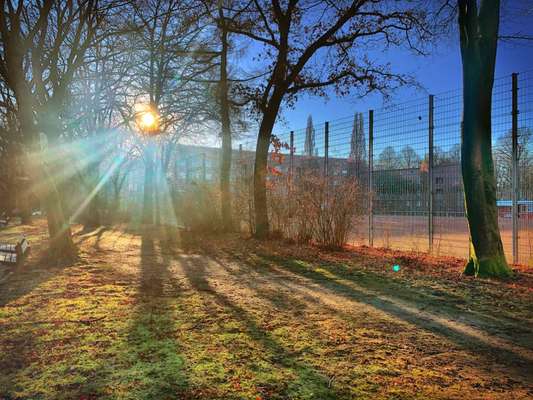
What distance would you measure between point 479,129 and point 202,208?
814cm

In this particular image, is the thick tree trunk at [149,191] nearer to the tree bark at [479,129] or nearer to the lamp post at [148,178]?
the lamp post at [148,178]

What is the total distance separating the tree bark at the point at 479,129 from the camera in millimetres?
5809

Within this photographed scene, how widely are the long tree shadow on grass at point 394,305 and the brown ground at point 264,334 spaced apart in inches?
0.7

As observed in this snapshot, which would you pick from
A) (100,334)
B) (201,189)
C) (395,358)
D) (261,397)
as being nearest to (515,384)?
(395,358)

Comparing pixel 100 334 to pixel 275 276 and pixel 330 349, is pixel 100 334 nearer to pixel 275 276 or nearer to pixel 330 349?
pixel 330 349

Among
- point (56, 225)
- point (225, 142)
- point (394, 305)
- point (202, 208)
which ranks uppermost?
point (225, 142)

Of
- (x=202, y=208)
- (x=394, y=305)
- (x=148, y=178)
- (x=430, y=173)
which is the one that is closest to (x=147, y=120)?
(x=148, y=178)

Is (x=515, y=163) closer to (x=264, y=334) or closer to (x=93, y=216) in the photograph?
(x=264, y=334)

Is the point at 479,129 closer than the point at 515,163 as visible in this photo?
Yes

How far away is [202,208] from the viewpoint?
12.3 m

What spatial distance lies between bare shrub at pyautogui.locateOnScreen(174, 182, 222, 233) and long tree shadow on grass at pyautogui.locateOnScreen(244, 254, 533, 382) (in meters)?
4.92

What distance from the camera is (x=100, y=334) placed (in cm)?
325

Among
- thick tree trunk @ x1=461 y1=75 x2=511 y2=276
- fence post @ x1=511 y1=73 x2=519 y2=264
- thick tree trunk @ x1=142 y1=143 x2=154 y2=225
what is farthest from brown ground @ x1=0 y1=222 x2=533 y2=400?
thick tree trunk @ x1=142 y1=143 x2=154 y2=225

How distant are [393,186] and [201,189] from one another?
226 inches
